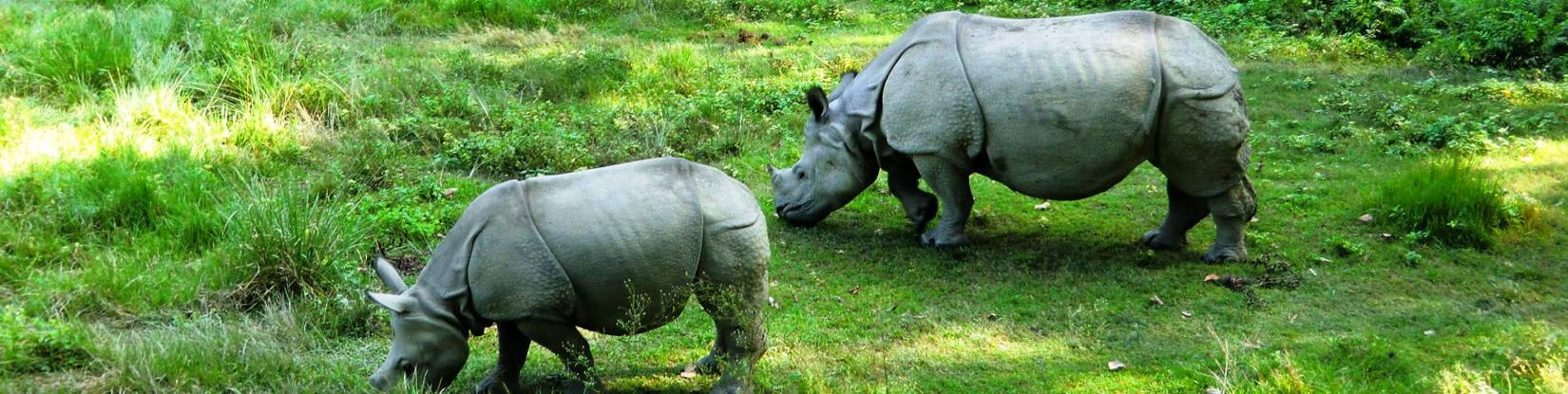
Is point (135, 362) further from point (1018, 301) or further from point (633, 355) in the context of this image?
point (1018, 301)

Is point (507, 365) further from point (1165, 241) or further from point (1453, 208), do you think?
point (1453, 208)

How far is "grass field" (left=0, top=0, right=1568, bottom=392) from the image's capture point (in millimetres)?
6090

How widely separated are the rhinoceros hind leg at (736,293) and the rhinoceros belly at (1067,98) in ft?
7.66

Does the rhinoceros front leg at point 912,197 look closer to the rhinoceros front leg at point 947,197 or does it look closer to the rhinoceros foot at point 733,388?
the rhinoceros front leg at point 947,197

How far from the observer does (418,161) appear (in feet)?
30.2

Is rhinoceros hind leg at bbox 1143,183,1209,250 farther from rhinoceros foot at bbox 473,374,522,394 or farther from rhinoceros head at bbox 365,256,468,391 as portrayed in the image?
rhinoceros head at bbox 365,256,468,391

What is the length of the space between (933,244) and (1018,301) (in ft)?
3.55

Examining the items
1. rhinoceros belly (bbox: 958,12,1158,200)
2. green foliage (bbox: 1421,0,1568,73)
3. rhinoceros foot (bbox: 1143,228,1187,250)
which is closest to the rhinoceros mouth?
rhinoceros belly (bbox: 958,12,1158,200)

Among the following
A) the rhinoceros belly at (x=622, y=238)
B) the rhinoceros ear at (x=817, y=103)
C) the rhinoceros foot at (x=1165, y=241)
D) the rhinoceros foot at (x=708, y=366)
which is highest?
the rhinoceros belly at (x=622, y=238)

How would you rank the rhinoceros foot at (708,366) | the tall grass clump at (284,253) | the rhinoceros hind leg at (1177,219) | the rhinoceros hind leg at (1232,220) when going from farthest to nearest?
the rhinoceros hind leg at (1177,219)
the rhinoceros hind leg at (1232,220)
the tall grass clump at (284,253)
the rhinoceros foot at (708,366)

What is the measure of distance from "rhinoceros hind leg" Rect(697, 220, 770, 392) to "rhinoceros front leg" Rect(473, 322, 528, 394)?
820 mm

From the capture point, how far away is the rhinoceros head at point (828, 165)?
7.97 meters

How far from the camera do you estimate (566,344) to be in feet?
17.0

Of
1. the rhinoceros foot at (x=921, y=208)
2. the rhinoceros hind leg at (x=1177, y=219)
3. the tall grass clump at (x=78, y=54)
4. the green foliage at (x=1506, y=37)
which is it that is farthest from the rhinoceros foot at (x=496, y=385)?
the green foliage at (x=1506, y=37)
